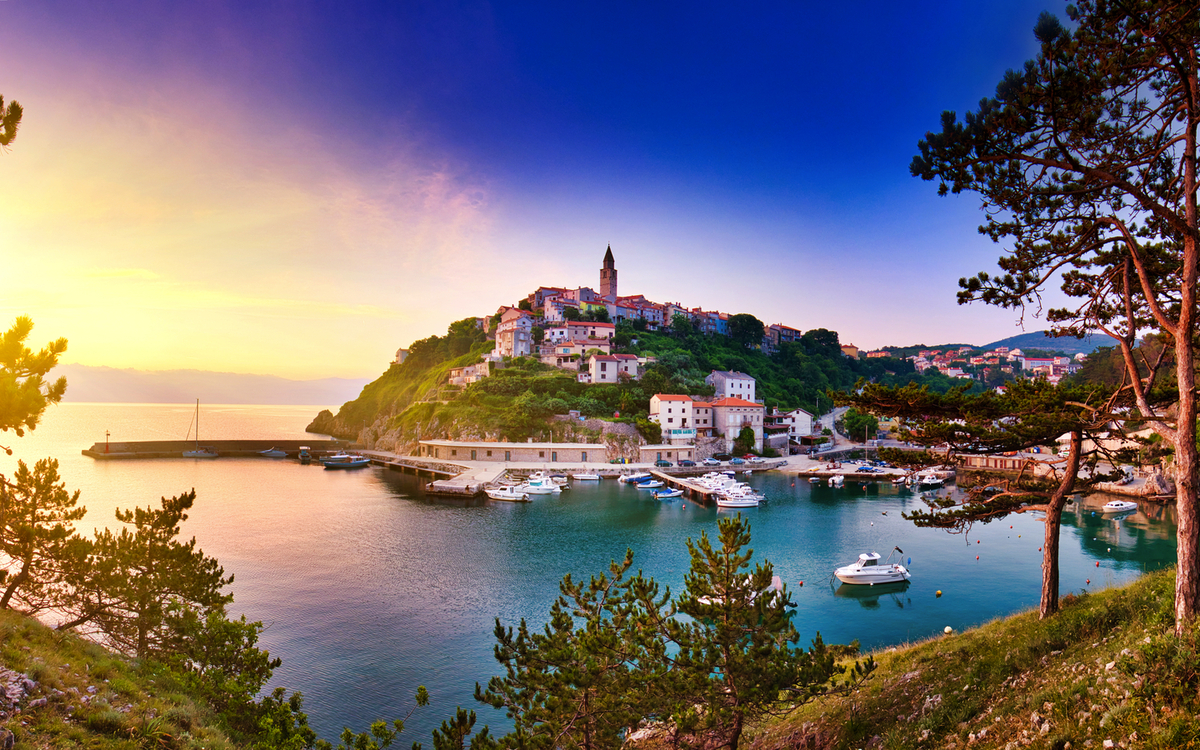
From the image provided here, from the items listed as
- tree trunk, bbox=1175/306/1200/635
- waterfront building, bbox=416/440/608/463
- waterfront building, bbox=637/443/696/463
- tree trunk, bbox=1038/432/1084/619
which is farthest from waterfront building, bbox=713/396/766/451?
tree trunk, bbox=1175/306/1200/635

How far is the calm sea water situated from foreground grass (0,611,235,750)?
216 inches

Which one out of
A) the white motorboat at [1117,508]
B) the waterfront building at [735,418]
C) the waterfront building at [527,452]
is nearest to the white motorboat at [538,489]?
the waterfront building at [527,452]

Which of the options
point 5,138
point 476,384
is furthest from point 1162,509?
point 476,384

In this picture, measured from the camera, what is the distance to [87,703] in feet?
21.0

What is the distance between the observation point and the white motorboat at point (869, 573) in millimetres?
21812

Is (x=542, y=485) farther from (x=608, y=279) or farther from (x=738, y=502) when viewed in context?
(x=608, y=279)

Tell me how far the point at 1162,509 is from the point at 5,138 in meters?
53.2

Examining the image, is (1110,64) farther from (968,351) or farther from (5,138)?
(968,351)

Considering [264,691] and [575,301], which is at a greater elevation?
[575,301]

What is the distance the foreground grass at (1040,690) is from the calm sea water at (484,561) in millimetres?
7936

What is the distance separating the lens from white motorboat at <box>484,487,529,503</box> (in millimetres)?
38406

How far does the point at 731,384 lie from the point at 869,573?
46.3m

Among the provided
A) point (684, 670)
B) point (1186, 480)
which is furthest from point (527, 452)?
point (1186, 480)

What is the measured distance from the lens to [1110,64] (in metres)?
6.23
